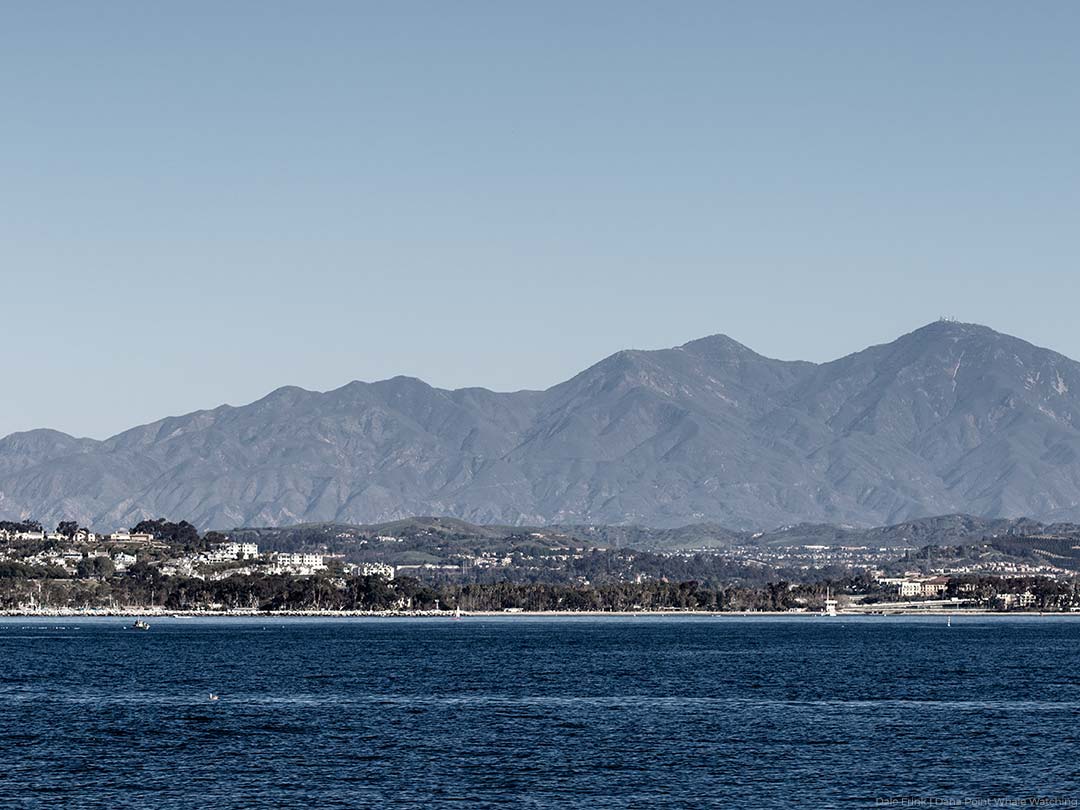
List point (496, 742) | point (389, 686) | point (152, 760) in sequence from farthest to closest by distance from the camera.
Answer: point (389, 686), point (496, 742), point (152, 760)

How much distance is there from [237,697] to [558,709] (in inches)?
1120

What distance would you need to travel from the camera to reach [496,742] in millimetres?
114312

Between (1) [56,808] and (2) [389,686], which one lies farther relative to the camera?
(2) [389,686]

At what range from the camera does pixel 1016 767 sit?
102m

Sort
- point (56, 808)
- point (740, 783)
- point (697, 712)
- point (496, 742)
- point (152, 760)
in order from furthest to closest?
1. point (697, 712)
2. point (496, 742)
3. point (152, 760)
4. point (740, 783)
5. point (56, 808)

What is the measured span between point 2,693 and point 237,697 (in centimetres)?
2068

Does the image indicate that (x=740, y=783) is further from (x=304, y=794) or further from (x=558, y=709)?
(x=558, y=709)

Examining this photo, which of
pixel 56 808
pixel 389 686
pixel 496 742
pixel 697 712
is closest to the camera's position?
pixel 56 808

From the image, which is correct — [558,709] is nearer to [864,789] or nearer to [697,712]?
[697,712]

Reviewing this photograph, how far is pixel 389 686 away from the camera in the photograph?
541ft

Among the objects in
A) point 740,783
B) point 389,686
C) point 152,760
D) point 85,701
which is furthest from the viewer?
point 389,686

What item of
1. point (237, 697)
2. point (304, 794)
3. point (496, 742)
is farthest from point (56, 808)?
point (237, 697)

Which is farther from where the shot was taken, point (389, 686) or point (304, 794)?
point (389, 686)

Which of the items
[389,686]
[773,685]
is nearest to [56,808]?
[389,686]
